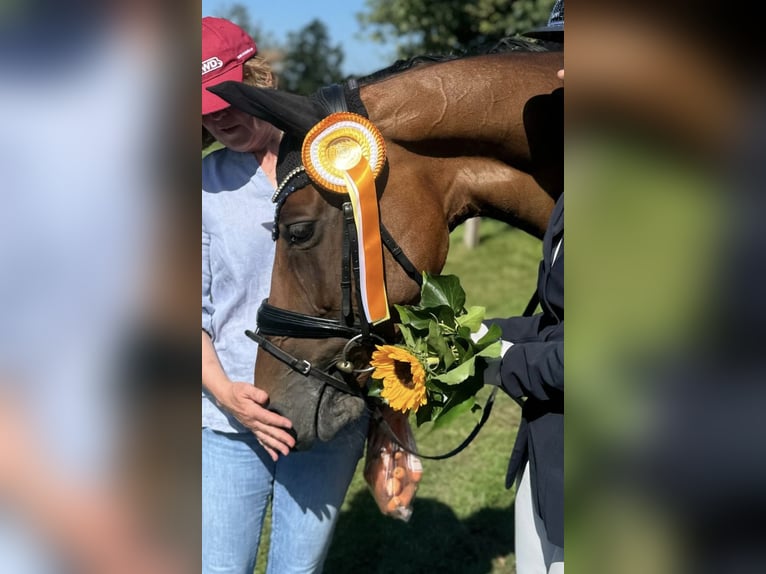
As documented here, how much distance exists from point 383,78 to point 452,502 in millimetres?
2848

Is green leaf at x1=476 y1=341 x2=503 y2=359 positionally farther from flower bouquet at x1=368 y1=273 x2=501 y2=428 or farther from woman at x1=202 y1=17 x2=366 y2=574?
woman at x1=202 y1=17 x2=366 y2=574

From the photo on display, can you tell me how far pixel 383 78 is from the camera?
2.07m

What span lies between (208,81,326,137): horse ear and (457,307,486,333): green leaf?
2.17 ft

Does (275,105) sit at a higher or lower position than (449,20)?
lower

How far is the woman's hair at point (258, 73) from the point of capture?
221 cm

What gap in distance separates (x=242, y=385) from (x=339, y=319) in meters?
0.34

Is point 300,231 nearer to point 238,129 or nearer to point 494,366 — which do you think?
point 238,129

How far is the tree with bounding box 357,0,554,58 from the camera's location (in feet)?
37.9

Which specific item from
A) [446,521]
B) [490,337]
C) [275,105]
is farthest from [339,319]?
[446,521]

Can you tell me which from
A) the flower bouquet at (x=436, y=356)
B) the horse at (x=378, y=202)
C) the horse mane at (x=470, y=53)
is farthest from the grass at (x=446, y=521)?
the horse mane at (x=470, y=53)

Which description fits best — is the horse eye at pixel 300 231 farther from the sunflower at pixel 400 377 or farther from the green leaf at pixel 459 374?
the green leaf at pixel 459 374

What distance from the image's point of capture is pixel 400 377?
1869 mm
